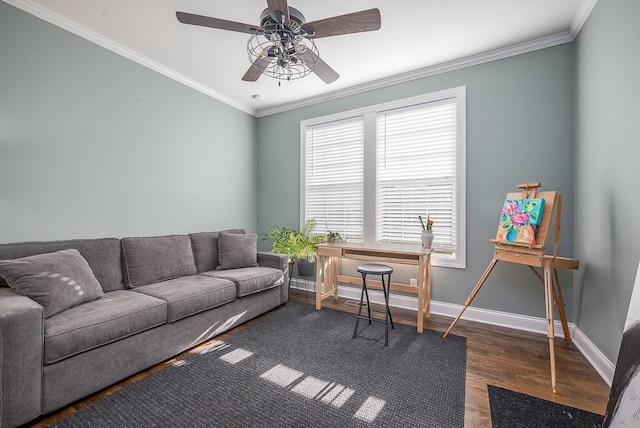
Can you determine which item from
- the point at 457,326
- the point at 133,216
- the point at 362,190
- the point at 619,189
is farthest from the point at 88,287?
the point at 619,189

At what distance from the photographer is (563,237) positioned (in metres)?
2.65

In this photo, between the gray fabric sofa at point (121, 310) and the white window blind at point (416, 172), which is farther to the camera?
the white window blind at point (416, 172)

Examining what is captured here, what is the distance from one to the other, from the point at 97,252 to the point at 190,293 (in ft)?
3.05

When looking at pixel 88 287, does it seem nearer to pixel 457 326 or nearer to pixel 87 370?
pixel 87 370

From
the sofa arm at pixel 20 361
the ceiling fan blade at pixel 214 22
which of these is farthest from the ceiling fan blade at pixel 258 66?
the sofa arm at pixel 20 361

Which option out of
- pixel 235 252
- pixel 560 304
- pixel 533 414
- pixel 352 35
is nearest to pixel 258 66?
pixel 352 35

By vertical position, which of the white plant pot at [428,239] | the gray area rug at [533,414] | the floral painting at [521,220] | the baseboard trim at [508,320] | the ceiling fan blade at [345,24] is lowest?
the gray area rug at [533,414]

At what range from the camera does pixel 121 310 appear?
6.31 ft

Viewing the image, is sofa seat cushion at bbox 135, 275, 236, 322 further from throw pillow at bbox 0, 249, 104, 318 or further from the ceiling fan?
the ceiling fan

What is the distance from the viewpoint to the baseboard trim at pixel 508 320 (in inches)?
79.2

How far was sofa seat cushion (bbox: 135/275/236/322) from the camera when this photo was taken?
2.23 m

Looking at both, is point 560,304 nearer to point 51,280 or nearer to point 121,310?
point 121,310

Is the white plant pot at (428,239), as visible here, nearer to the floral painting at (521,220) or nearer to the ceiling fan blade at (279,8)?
the floral painting at (521,220)

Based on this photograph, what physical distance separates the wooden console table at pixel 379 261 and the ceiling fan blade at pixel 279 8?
216 cm
